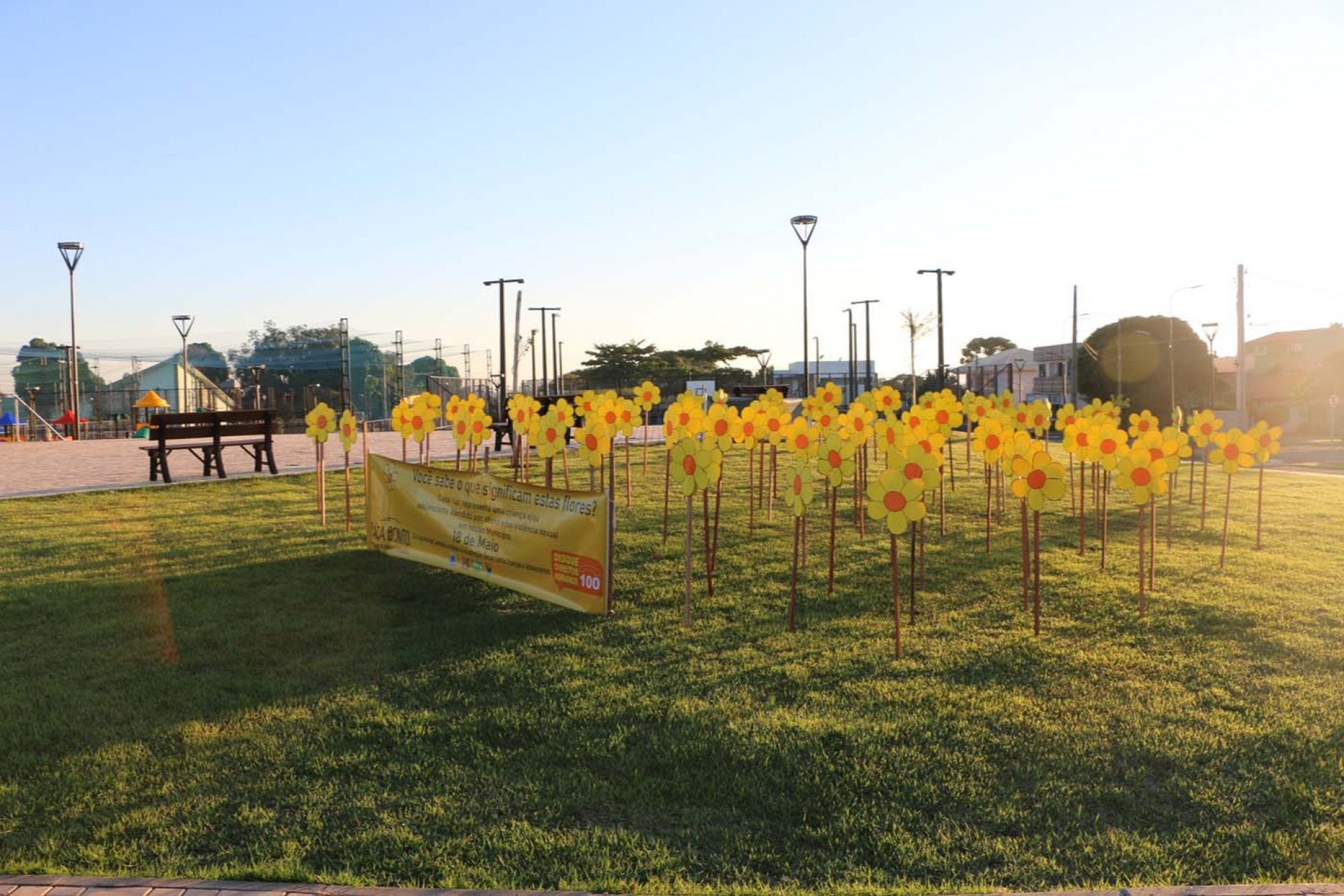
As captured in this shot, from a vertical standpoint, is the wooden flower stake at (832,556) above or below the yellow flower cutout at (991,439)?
below


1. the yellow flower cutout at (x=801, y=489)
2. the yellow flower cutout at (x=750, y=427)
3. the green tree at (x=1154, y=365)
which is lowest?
the yellow flower cutout at (x=801, y=489)

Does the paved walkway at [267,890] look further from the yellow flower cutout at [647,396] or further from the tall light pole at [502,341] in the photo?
the tall light pole at [502,341]

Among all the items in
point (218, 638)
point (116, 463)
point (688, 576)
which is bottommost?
point (218, 638)

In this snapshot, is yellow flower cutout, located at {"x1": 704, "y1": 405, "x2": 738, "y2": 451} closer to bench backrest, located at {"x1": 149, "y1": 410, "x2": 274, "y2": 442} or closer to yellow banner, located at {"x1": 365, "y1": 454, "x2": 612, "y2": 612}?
yellow banner, located at {"x1": 365, "y1": 454, "x2": 612, "y2": 612}

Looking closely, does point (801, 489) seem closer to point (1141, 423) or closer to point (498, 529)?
point (498, 529)

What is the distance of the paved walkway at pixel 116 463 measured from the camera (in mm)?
13961

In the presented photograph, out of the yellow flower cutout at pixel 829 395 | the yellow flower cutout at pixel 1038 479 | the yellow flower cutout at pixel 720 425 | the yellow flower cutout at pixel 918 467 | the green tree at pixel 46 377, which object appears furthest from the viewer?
the green tree at pixel 46 377

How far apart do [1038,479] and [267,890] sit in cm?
503

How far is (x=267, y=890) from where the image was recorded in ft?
10.3

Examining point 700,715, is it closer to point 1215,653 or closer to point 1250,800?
point 1250,800

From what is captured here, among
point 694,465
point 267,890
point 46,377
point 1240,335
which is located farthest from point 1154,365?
point 46,377

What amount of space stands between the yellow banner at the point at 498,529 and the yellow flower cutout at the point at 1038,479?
279 centimetres

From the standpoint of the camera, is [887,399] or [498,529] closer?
[498,529]

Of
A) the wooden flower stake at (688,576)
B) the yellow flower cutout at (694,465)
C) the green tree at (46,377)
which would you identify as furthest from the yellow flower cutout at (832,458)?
the green tree at (46,377)
